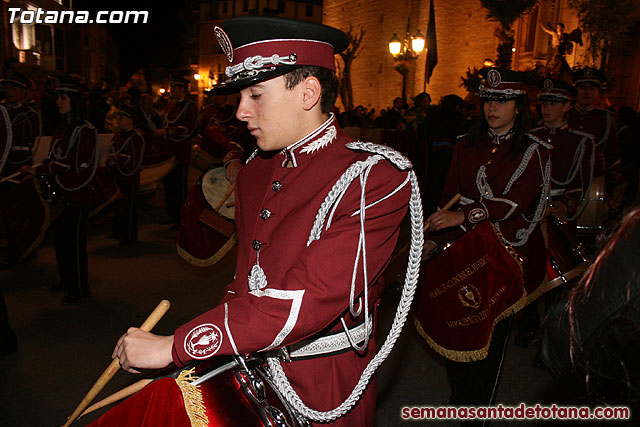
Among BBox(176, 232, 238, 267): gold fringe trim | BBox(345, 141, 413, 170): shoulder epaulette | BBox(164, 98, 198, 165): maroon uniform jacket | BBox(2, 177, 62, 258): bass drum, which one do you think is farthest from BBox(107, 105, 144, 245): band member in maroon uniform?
BBox(345, 141, 413, 170): shoulder epaulette

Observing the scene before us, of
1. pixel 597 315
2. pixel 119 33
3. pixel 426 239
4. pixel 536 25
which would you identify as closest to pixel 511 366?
pixel 426 239

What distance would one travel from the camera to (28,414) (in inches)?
130

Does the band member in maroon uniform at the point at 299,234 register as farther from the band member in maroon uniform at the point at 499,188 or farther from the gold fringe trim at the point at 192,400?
the band member in maroon uniform at the point at 499,188

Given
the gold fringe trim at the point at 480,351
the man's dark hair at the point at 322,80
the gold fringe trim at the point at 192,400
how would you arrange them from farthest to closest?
the gold fringe trim at the point at 480,351, the man's dark hair at the point at 322,80, the gold fringe trim at the point at 192,400

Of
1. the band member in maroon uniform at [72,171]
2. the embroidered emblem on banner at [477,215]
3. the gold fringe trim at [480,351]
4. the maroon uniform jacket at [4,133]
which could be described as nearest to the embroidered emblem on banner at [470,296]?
the gold fringe trim at [480,351]

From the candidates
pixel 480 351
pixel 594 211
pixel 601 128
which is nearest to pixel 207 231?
pixel 480 351

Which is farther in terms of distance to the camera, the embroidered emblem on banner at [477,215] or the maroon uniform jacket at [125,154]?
the maroon uniform jacket at [125,154]

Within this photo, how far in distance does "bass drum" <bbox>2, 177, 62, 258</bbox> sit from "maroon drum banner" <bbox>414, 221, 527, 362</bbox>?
401 cm

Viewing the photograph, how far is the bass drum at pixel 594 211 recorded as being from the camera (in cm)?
539

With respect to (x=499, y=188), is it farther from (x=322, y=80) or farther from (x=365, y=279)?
(x=365, y=279)

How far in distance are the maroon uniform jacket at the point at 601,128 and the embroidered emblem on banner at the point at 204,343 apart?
6.15m

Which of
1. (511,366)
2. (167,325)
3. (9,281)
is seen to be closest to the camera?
(511,366)

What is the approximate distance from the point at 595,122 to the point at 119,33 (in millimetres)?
40708

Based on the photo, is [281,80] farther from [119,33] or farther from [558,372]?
[119,33]
